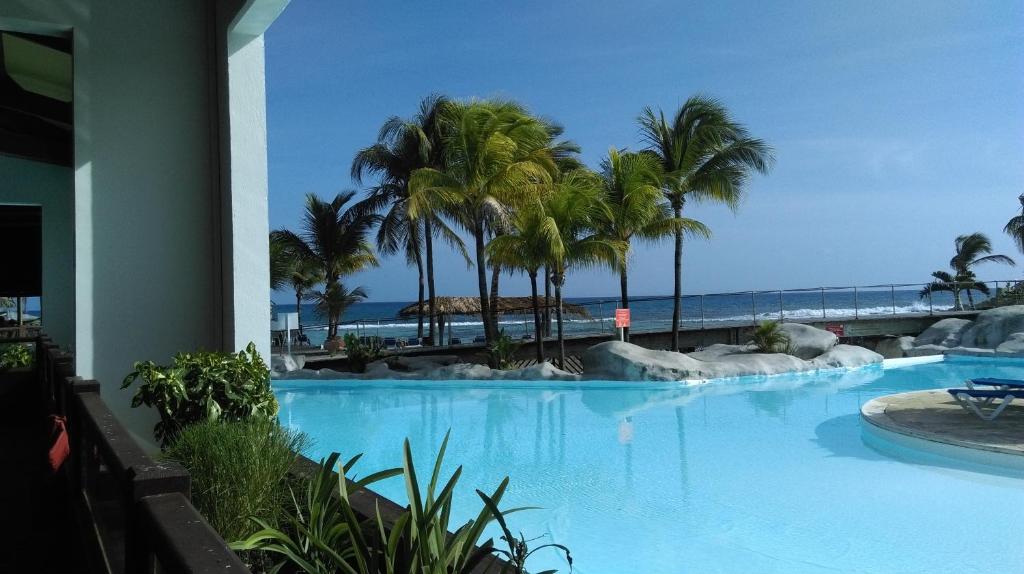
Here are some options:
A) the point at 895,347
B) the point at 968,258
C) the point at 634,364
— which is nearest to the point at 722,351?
the point at 634,364

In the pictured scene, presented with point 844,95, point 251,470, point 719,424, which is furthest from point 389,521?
point 844,95

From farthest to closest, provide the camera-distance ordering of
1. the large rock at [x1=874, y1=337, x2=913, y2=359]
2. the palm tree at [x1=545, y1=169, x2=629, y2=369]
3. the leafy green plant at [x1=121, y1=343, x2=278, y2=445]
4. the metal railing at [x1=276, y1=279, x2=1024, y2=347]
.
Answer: the metal railing at [x1=276, y1=279, x2=1024, y2=347] → the large rock at [x1=874, y1=337, x2=913, y2=359] → the palm tree at [x1=545, y1=169, x2=629, y2=369] → the leafy green plant at [x1=121, y1=343, x2=278, y2=445]

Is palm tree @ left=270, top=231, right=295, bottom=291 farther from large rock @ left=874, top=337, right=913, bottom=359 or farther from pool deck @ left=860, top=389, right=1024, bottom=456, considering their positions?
pool deck @ left=860, top=389, right=1024, bottom=456

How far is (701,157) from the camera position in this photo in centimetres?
1769

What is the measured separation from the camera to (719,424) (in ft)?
33.7

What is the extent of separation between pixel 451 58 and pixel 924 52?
2348cm

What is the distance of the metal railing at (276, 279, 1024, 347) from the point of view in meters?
19.6

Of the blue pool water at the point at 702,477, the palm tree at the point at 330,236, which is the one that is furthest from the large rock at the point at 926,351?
the palm tree at the point at 330,236

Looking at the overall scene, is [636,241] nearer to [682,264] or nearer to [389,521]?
[682,264]

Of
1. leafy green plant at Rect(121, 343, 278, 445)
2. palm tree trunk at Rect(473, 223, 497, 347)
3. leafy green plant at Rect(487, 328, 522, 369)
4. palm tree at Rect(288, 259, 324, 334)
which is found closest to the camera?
leafy green plant at Rect(121, 343, 278, 445)

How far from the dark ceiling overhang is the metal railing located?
30.3ft

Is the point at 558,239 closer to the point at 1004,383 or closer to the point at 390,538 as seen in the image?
the point at 1004,383

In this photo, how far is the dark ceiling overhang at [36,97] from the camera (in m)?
6.39

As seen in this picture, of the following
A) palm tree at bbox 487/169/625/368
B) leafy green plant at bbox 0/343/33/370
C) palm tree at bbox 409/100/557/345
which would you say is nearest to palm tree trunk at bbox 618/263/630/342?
palm tree at bbox 487/169/625/368
